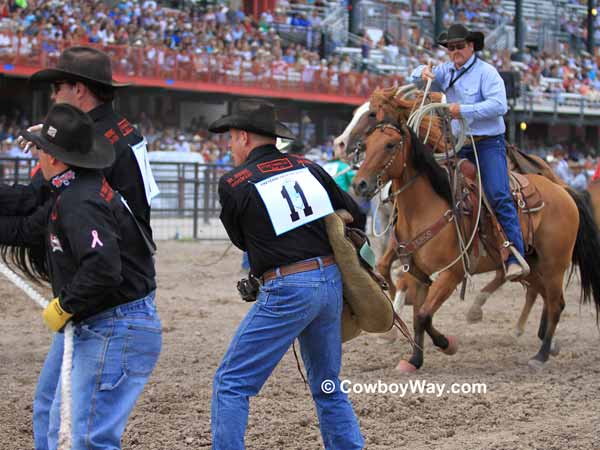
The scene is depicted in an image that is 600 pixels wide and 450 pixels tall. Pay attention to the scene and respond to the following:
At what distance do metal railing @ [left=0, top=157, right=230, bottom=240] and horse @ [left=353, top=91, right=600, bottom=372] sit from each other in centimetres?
1016

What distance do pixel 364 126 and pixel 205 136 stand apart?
18.7 metres

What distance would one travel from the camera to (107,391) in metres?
3.74

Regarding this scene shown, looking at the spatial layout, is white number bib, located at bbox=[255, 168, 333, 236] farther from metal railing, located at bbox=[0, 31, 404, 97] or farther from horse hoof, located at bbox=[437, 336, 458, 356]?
metal railing, located at bbox=[0, 31, 404, 97]

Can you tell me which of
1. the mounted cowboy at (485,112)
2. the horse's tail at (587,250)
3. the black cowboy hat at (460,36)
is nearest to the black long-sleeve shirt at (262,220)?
the mounted cowboy at (485,112)

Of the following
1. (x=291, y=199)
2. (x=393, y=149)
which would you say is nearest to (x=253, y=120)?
(x=291, y=199)

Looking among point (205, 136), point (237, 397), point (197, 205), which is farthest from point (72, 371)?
point (205, 136)

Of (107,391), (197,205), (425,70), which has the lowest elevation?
(197,205)

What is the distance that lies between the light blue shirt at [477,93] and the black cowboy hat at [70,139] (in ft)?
14.8

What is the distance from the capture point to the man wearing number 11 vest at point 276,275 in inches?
173

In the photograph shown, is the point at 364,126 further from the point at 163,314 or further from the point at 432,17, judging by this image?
the point at 432,17

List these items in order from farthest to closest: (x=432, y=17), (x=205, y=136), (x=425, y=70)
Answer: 1. (x=432, y=17)
2. (x=205, y=136)
3. (x=425, y=70)

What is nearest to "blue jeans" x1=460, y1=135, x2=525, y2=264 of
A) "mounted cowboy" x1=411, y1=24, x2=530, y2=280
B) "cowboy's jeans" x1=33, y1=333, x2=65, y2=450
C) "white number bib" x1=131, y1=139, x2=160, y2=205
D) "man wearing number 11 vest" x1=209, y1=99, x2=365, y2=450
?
"mounted cowboy" x1=411, y1=24, x2=530, y2=280

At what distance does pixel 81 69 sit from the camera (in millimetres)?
4273

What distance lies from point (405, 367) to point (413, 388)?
0.58 meters
